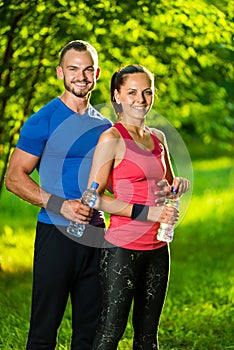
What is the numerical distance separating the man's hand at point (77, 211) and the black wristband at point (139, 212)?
223 millimetres

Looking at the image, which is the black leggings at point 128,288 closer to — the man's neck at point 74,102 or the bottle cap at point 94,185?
the bottle cap at point 94,185

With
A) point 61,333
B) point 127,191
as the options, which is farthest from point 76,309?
point 61,333

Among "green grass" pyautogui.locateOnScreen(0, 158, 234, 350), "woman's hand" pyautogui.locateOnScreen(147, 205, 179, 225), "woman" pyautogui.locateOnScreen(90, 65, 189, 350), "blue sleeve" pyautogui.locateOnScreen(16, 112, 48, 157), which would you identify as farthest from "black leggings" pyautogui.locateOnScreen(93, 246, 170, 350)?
"green grass" pyautogui.locateOnScreen(0, 158, 234, 350)

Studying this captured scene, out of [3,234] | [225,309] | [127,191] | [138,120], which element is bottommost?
[3,234]

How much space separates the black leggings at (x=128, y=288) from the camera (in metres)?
4.59

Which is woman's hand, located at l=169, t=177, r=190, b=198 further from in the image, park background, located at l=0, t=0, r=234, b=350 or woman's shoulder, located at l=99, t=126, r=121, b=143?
park background, located at l=0, t=0, r=234, b=350

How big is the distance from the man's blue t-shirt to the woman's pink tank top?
0.31 meters

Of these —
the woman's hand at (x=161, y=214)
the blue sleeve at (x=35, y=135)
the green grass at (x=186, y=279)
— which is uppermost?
the blue sleeve at (x=35, y=135)

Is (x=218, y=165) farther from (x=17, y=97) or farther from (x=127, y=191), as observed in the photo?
(x=127, y=191)

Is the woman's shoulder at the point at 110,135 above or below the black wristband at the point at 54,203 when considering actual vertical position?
above

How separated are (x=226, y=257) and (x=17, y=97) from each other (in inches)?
192

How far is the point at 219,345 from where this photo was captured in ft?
23.2

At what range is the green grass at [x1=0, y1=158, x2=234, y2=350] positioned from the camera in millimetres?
7297

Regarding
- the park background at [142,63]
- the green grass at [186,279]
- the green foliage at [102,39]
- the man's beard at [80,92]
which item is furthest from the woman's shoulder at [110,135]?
the green grass at [186,279]
